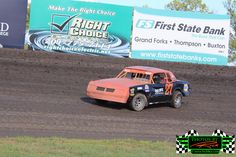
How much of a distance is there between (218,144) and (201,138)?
226mm

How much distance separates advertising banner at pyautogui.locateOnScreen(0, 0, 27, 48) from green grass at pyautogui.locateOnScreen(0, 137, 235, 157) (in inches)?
528

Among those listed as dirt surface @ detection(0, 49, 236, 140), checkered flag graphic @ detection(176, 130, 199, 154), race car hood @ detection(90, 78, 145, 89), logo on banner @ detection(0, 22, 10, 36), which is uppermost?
checkered flag graphic @ detection(176, 130, 199, 154)

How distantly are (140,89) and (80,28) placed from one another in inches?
341

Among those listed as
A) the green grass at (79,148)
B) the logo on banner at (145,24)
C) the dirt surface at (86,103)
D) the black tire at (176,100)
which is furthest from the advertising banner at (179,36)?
the green grass at (79,148)

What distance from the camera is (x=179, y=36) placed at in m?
25.0

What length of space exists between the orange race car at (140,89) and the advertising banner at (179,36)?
292 inches

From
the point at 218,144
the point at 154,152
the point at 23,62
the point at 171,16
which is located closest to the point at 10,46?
the point at 23,62

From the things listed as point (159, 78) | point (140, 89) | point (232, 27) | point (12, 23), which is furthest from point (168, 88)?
point (232, 27)

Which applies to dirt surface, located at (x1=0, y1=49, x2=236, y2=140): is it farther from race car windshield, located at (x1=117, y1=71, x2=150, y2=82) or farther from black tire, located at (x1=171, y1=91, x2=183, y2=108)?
race car windshield, located at (x1=117, y1=71, x2=150, y2=82)

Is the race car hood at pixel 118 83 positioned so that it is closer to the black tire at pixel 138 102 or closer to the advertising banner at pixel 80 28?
the black tire at pixel 138 102

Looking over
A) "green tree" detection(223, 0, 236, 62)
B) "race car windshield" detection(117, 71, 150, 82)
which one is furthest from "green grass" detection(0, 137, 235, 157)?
"green tree" detection(223, 0, 236, 62)

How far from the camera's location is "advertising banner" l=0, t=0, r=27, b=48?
23250 mm

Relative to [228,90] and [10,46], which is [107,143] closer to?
[228,90]

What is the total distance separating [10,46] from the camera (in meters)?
23.7
